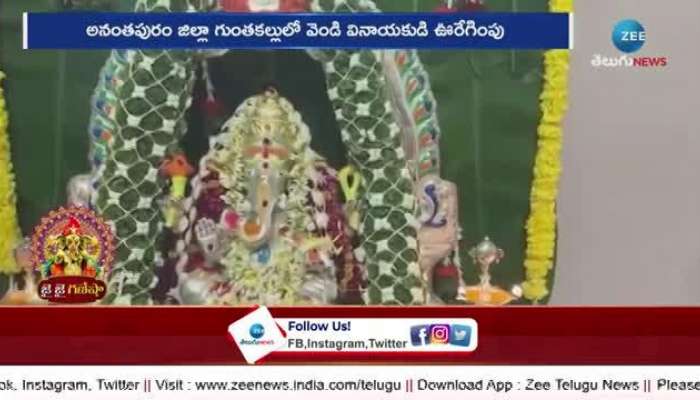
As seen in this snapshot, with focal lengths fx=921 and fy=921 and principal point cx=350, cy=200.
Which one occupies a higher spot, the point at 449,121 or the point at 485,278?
the point at 449,121

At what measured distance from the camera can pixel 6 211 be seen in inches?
76.4

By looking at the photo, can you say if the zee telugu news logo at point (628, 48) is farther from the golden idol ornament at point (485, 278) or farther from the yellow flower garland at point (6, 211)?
the yellow flower garland at point (6, 211)

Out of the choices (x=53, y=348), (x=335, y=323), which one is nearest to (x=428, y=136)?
(x=335, y=323)

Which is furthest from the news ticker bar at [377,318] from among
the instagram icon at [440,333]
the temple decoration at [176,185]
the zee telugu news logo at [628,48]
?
the zee telugu news logo at [628,48]

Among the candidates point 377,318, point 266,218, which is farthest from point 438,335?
point 266,218

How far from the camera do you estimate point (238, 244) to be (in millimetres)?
1953

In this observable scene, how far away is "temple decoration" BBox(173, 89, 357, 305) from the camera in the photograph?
1.95 metres

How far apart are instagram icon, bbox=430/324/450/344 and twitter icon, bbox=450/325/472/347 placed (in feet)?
0.04

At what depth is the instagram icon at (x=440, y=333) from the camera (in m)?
1.93

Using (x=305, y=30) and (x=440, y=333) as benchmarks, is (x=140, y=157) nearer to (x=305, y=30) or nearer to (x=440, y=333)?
(x=305, y=30)

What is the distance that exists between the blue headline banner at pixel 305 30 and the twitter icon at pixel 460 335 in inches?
23.2
